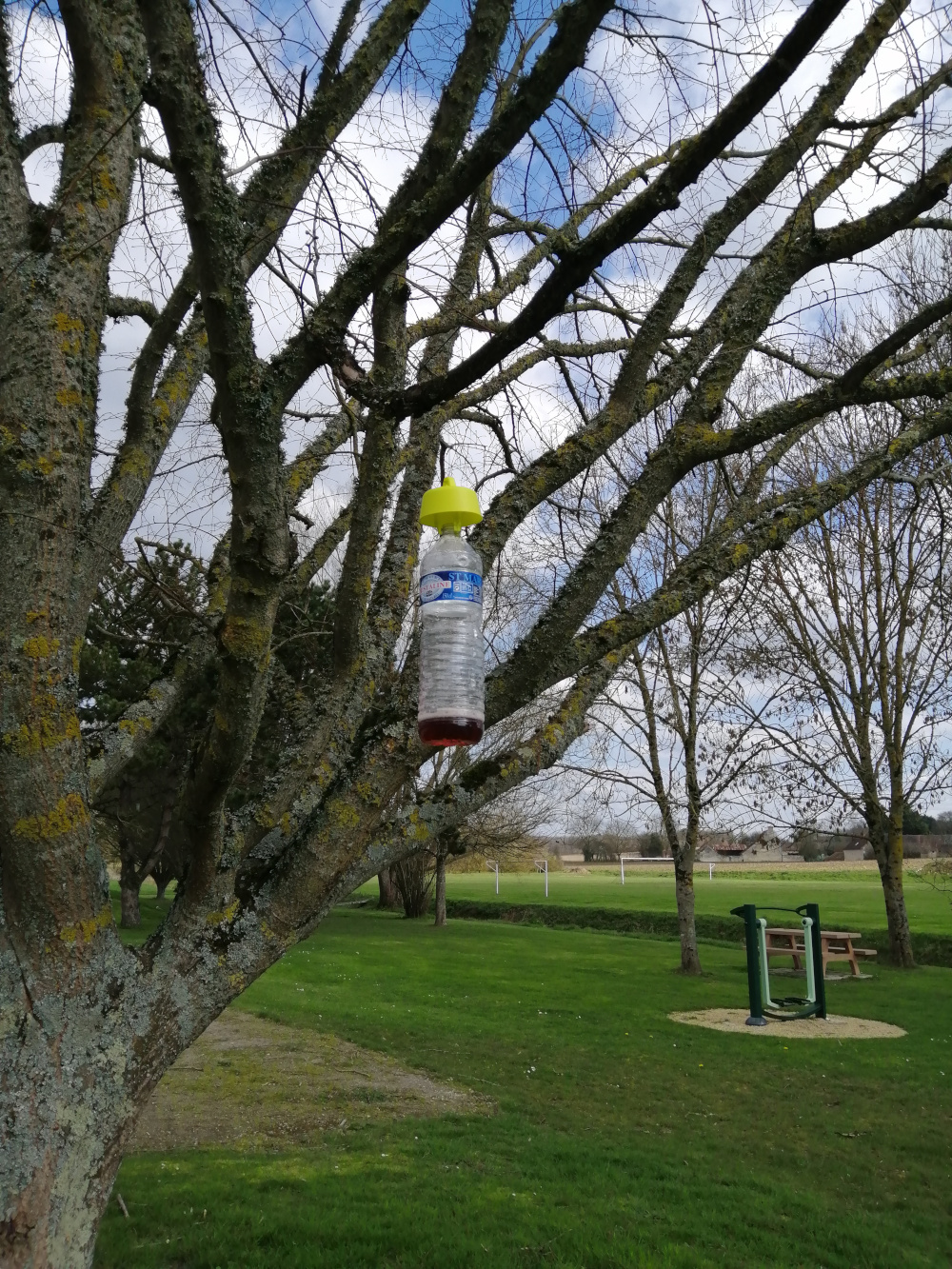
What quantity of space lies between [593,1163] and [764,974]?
8108 millimetres

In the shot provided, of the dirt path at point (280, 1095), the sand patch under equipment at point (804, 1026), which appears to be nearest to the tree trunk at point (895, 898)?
the sand patch under equipment at point (804, 1026)

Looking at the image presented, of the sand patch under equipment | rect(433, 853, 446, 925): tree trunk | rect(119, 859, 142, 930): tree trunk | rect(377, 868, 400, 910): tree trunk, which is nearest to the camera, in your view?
the sand patch under equipment

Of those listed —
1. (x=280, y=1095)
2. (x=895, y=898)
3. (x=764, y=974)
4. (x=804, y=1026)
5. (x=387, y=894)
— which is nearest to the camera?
(x=280, y=1095)

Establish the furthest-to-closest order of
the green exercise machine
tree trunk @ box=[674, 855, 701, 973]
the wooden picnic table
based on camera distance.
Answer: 1. tree trunk @ box=[674, 855, 701, 973]
2. the wooden picnic table
3. the green exercise machine

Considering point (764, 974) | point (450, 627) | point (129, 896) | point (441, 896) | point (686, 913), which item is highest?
point (450, 627)

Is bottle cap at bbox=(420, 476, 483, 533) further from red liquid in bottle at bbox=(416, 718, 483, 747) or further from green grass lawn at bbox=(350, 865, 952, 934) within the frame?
green grass lawn at bbox=(350, 865, 952, 934)

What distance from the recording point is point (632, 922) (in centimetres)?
3191

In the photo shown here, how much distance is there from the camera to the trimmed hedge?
2139 centimetres

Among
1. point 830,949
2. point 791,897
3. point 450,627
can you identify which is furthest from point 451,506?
point 791,897

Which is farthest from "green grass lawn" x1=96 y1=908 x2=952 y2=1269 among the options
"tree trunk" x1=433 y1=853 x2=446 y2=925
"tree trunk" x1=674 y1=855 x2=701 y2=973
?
"tree trunk" x1=433 y1=853 x2=446 y2=925

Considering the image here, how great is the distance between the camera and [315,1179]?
→ 6.14 m

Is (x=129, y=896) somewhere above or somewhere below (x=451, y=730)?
below

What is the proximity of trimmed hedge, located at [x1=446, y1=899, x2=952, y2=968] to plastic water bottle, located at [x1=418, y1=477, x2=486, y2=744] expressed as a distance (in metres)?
20.9

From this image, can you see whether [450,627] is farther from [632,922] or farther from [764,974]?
[632,922]
